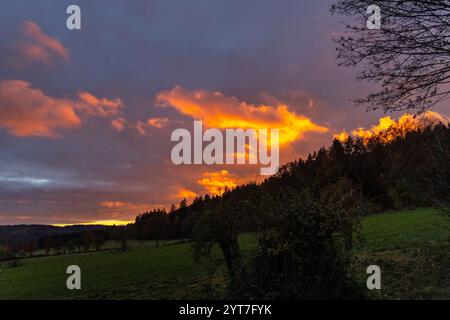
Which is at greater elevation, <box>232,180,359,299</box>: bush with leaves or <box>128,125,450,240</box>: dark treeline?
<box>128,125,450,240</box>: dark treeline

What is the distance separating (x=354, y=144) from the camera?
9175 centimetres

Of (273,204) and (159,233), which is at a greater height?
(273,204)

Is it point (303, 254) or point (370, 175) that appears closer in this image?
point (303, 254)

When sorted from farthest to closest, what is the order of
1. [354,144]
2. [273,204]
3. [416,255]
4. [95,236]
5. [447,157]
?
[95,236] < [354,144] < [416,255] < [447,157] < [273,204]

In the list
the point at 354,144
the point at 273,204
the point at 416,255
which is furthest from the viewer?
the point at 354,144

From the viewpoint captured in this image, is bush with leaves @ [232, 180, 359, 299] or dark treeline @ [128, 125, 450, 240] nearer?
bush with leaves @ [232, 180, 359, 299]

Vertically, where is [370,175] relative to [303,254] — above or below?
above

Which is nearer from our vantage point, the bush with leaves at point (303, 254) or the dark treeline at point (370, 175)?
the bush with leaves at point (303, 254)

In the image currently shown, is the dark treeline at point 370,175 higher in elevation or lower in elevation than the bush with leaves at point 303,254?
higher
